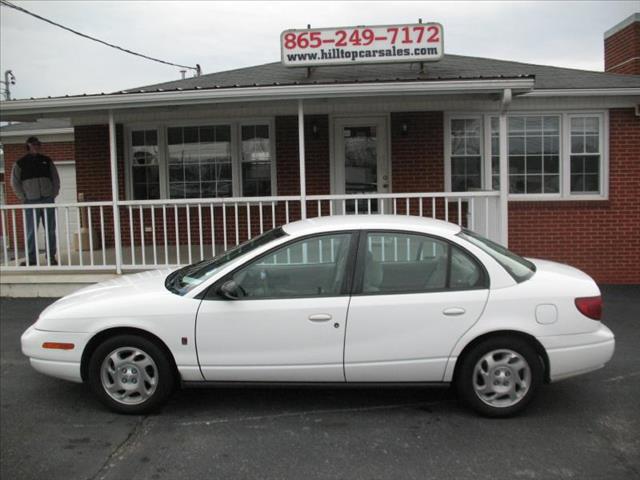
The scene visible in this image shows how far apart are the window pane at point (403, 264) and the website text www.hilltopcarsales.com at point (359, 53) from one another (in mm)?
5892

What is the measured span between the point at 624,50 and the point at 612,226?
13.3ft

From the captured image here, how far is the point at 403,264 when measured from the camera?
4582mm

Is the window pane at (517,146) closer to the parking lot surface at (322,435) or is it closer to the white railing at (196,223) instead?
the white railing at (196,223)

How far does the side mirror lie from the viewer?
4.41 metres

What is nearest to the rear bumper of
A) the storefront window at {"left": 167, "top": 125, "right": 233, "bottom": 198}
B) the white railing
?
the white railing

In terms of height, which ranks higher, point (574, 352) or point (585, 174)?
point (585, 174)

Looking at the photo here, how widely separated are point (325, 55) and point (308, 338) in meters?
6.55

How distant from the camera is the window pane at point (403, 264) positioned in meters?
4.47

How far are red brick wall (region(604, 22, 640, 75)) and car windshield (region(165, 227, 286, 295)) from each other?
9.37m

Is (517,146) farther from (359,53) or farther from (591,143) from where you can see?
(359,53)

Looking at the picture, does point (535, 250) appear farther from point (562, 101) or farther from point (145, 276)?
point (145, 276)

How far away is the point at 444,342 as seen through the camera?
14.3 ft

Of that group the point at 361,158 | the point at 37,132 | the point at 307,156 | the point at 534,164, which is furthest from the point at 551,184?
the point at 37,132

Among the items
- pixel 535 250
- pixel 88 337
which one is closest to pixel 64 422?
pixel 88 337
